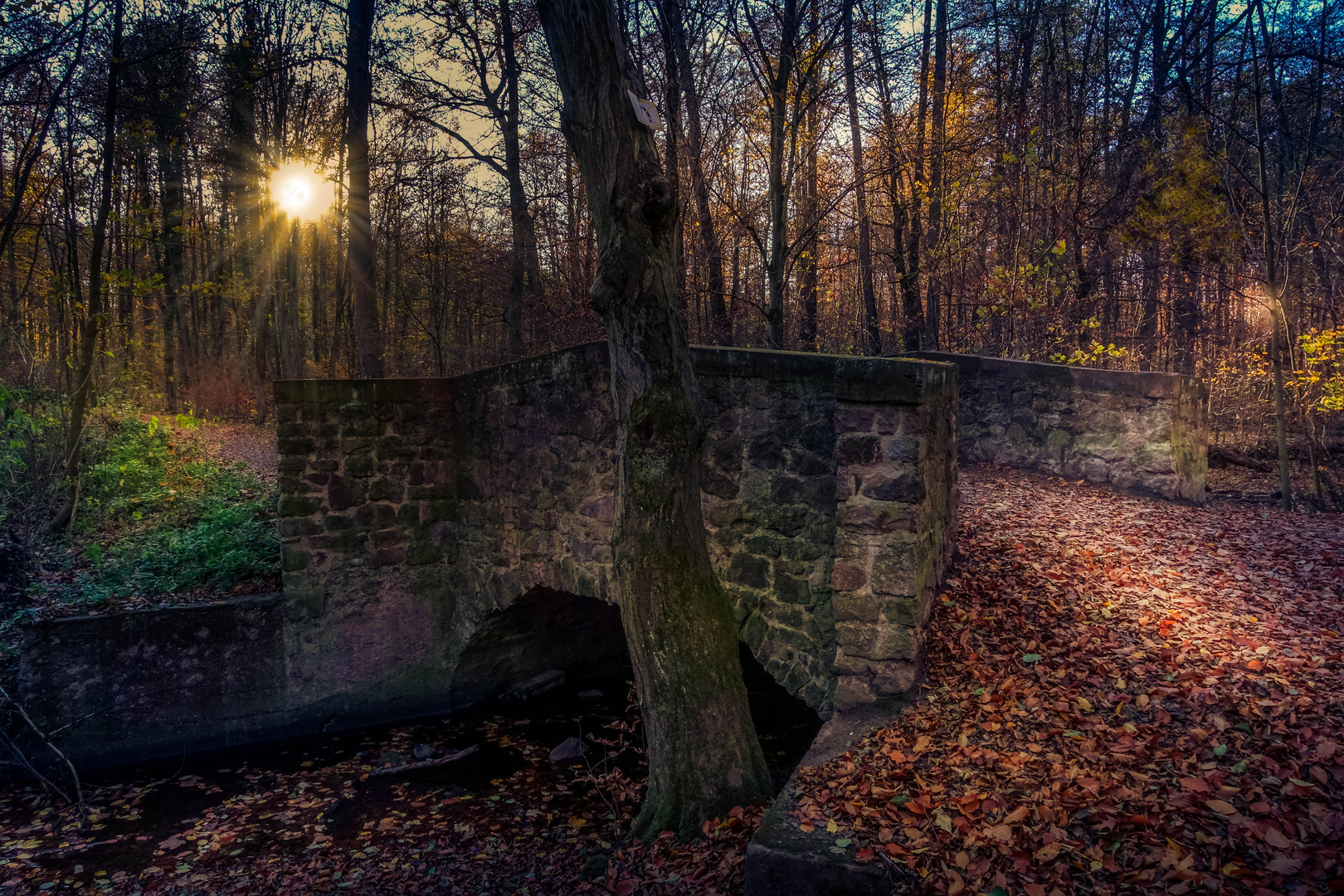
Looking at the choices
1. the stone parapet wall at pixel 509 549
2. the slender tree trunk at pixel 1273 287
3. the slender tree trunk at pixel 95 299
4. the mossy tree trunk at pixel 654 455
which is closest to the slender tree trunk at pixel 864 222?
the slender tree trunk at pixel 1273 287

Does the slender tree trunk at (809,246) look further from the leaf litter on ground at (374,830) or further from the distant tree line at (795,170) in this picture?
the leaf litter on ground at (374,830)

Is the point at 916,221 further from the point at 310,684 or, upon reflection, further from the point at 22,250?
the point at 22,250

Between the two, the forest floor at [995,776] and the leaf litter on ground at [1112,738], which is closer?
the leaf litter on ground at [1112,738]

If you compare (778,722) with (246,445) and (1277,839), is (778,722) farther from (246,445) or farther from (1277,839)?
(246,445)

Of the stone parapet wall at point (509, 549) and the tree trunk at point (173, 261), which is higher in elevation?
the tree trunk at point (173, 261)

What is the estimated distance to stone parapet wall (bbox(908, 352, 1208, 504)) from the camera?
7121 millimetres

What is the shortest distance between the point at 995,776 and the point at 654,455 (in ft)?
6.97

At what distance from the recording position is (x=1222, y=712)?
3.27m

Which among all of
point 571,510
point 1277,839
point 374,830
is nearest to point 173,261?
point 571,510

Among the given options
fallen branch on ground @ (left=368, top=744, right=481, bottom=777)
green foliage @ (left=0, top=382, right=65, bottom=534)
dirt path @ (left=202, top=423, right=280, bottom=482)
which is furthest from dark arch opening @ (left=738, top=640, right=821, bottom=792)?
green foliage @ (left=0, top=382, right=65, bottom=534)

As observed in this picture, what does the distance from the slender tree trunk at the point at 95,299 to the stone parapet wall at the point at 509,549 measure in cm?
277

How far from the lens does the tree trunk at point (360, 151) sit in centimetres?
888

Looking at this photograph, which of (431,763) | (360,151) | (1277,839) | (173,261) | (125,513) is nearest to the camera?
(1277,839)

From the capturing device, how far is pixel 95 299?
7.57 metres
